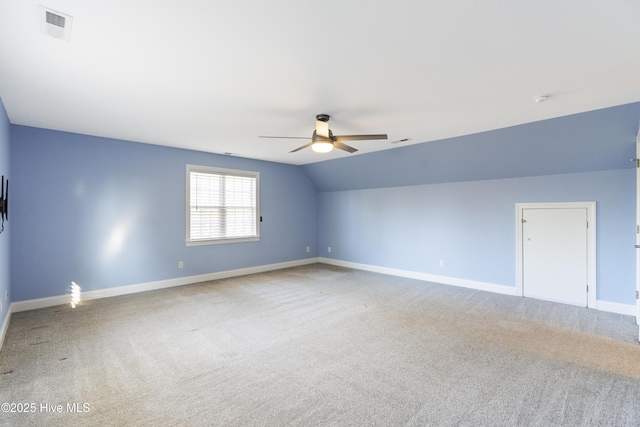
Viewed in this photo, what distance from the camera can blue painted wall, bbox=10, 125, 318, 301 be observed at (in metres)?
4.09

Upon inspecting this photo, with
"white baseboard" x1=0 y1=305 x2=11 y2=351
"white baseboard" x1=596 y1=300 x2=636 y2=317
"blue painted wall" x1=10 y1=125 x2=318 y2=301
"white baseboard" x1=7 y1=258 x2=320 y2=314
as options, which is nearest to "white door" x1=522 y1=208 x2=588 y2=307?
"white baseboard" x1=596 y1=300 x2=636 y2=317

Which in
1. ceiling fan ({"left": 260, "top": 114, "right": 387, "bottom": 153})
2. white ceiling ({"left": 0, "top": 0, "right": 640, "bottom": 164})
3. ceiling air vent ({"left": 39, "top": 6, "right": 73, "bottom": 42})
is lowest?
ceiling fan ({"left": 260, "top": 114, "right": 387, "bottom": 153})

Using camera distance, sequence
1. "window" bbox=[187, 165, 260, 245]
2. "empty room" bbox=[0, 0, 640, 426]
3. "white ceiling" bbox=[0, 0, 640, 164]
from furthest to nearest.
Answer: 1. "window" bbox=[187, 165, 260, 245]
2. "empty room" bbox=[0, 0, 640, 426]
3. "white ceiling" bbox=[0, 0, 640, 164]

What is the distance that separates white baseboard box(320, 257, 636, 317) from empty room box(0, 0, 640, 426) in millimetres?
26

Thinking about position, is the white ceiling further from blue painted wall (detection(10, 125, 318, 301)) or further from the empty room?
blue painted wall (detection(10, 125, 318, 301))

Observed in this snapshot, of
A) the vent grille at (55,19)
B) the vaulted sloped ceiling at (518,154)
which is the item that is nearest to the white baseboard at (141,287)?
the vaulted sloped ceiling at (518,154)

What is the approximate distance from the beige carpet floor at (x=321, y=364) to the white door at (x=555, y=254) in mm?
278

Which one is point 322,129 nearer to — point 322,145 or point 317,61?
point 322,145

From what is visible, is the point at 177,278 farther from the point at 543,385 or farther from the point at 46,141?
the point at 543,385

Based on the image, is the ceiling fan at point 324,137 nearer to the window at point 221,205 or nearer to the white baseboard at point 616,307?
the window at point 221,205

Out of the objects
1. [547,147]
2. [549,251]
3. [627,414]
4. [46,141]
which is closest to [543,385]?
[627,414]

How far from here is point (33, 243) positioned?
4129 mm

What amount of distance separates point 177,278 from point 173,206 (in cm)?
127

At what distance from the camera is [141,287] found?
16.3 ft
